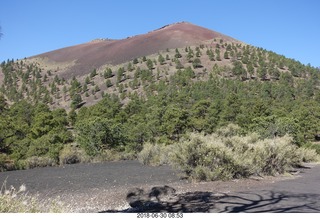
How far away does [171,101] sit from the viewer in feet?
120

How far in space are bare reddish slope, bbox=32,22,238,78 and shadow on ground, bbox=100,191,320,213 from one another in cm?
6069

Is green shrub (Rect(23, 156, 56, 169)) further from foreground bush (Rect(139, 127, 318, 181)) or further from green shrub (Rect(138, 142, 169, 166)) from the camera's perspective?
foreground bush (Rect(139, 127, 318, 181))

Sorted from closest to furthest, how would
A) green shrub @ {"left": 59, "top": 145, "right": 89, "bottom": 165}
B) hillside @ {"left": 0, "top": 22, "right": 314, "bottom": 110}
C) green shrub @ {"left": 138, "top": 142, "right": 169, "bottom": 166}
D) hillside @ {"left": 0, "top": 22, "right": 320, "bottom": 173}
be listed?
green shrub @ {"left": 138, "top": 142, "right": 169, "bottom": 166} < green shrub @ {"left": 59, "top": 145, "right": 89, "bottom": 165} < hillside @ {"left": 0, "top": 22, "right": 320, "bottom": 173} < hillside @ {"left": 0, "top": 22, "right": 314, "bottom": 110}

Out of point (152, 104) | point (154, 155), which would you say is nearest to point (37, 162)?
point (154, 155)

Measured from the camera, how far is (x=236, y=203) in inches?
274

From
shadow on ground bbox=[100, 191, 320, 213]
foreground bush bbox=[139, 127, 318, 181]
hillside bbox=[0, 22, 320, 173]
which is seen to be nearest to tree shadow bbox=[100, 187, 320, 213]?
shadow on ground bbox=[100, 191, 320, 213]

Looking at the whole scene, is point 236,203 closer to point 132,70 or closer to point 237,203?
point 237,203

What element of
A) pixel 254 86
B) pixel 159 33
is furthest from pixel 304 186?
pixel 159 33

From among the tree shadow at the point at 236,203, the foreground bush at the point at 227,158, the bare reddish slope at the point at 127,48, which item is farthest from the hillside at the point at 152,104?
the tree shadow at the point at 236,203

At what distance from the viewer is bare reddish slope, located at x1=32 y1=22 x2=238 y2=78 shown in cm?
7175

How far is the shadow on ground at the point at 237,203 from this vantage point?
20.9 ft

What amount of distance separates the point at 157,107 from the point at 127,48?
1963 inches

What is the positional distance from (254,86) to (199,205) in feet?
119

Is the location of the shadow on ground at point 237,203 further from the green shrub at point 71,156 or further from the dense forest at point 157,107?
the green shrub at point 71,156
